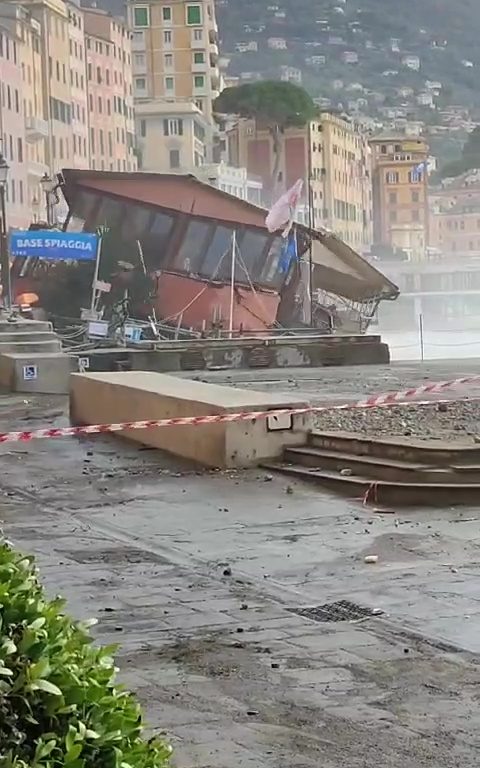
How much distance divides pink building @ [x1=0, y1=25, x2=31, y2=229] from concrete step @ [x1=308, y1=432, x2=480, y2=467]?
5610cm

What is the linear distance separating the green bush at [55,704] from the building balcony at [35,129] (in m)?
72.3

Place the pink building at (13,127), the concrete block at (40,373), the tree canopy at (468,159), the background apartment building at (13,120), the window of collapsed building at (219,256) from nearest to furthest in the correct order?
the concrete block at (40,373)
the window of collapsed building at (219,256)
the pink building at (13,127)
the background apartment building at (13,120)
the tree canopy at (468,159)

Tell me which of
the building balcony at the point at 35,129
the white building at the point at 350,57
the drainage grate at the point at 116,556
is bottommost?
the drainage grate at the point at 116,556

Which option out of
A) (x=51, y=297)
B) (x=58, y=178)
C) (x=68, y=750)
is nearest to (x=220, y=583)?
(x=68, y=750)

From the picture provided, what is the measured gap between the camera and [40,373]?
72.1 ft

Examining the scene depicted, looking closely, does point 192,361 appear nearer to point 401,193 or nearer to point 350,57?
point 401,193

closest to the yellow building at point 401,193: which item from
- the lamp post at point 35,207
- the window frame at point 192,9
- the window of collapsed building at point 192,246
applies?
the window frame at point 192,9

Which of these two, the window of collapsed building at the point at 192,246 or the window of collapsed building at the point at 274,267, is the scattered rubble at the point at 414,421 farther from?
the window of collapsed building at the point at 274,267

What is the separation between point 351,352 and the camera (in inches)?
1206

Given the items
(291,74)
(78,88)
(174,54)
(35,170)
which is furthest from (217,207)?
(291,74)

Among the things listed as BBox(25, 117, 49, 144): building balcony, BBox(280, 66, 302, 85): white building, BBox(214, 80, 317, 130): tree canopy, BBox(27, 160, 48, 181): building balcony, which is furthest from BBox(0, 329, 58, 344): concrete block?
→ BBox(280, 66, 302, 85): white building

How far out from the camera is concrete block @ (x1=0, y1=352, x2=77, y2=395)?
21906mm

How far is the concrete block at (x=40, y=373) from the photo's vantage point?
2191cm

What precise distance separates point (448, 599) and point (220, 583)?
1.27 m
